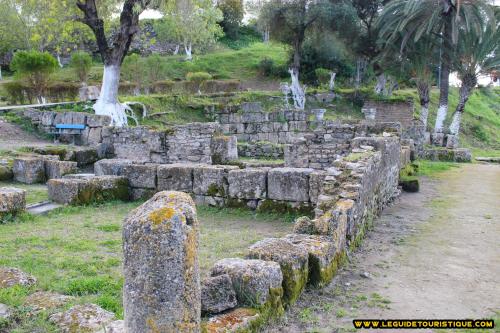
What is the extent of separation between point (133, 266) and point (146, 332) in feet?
1.52

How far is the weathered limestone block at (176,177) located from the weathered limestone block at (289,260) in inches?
199

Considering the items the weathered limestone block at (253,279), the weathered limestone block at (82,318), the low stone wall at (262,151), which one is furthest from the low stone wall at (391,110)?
the weathered limestone block at (82,318)

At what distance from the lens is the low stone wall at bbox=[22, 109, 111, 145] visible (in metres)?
18.8

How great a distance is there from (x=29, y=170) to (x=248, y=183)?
579 cm

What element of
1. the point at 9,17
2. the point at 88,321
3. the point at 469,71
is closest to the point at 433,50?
the point at 469,71

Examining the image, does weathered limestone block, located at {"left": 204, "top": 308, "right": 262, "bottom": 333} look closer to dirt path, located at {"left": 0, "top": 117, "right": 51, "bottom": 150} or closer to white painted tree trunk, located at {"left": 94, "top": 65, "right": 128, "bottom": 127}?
dirt path, located at {"left": 0, "top": 117, "right": 51, "bottom": 150}

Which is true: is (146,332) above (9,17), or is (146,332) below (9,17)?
below

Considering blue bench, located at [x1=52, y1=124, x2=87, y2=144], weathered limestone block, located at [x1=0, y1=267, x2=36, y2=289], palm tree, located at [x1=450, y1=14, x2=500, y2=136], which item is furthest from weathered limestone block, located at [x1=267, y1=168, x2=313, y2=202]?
palm tree, located at [x1=450, y1=14, x2=500, y2=136]

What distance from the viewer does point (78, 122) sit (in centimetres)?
1889

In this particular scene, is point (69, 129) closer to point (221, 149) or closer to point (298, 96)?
point (221, 149)

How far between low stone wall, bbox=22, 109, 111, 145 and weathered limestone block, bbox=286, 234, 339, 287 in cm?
1367

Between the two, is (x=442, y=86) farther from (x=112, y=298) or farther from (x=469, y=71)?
(x=112, y=298)

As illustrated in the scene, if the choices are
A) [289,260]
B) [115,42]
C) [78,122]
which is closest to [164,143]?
[78,122]

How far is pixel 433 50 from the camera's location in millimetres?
30031
